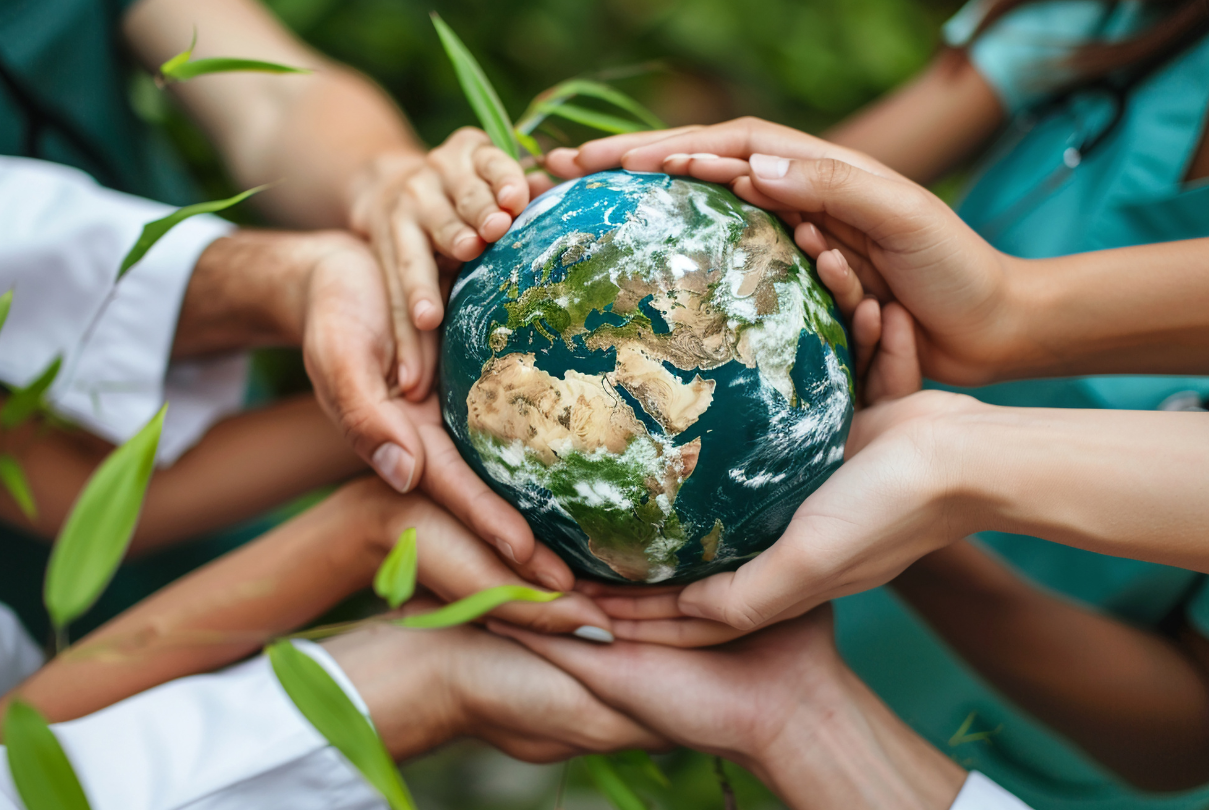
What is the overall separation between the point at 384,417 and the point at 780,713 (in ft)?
1.90

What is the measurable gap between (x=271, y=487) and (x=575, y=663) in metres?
0.70

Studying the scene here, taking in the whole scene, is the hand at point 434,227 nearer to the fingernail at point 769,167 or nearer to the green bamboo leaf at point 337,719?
the fingernail at point 769,167

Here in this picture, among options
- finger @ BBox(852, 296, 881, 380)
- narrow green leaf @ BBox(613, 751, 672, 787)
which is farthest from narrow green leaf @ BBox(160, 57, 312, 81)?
narrow green leaf @ BBox(613, 751, 672, 787)

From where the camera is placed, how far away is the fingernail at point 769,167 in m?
0.81

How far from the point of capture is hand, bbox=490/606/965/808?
818 millimetres

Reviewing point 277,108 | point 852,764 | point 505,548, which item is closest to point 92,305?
point 277,108

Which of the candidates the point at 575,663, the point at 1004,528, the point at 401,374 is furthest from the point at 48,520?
the point at 1004,528

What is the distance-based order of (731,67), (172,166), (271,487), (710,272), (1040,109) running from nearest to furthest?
(710,272) → (271,487) → (1040,109) → (172,166) → (731,67)

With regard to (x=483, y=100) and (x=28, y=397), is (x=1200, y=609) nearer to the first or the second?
(x=483, y=100)

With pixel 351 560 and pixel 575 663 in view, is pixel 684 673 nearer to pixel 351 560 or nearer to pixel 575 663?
pixel 575 663

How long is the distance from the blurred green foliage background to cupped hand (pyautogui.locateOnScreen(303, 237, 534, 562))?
42.5 inches

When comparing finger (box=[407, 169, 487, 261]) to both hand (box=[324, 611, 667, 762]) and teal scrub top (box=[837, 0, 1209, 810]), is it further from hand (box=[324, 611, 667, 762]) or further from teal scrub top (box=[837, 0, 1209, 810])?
teal scrub top (box=[837, 0, 1209, 810])

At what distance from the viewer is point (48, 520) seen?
1.15 m

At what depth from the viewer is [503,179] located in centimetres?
87
